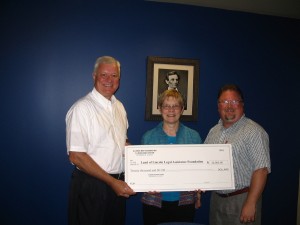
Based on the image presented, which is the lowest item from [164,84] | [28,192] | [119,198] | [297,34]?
[28,192]

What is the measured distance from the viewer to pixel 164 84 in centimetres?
283

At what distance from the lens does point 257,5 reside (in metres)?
2.85

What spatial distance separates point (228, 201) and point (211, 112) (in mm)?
1355

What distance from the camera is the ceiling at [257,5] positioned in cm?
278

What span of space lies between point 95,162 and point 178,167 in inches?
26.8

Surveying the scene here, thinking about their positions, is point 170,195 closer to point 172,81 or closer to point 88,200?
point 88,200

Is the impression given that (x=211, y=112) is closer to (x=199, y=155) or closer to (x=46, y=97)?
(x=199, y=155)

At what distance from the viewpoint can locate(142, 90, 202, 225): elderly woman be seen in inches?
77.0

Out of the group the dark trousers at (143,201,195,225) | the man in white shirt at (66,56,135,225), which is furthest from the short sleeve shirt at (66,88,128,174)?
the dark trousers at (143,201,195,225)

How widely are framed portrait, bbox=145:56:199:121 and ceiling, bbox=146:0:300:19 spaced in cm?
70

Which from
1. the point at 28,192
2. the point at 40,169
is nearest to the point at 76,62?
the point at 40,169

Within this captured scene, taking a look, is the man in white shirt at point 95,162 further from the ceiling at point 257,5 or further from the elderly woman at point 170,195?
the ceiling at point 257,5

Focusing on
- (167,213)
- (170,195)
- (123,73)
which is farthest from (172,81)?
(167,213)

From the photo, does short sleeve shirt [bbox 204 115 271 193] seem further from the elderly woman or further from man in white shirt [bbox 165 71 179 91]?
man in white shirt [bbox 165 71 179 91]
